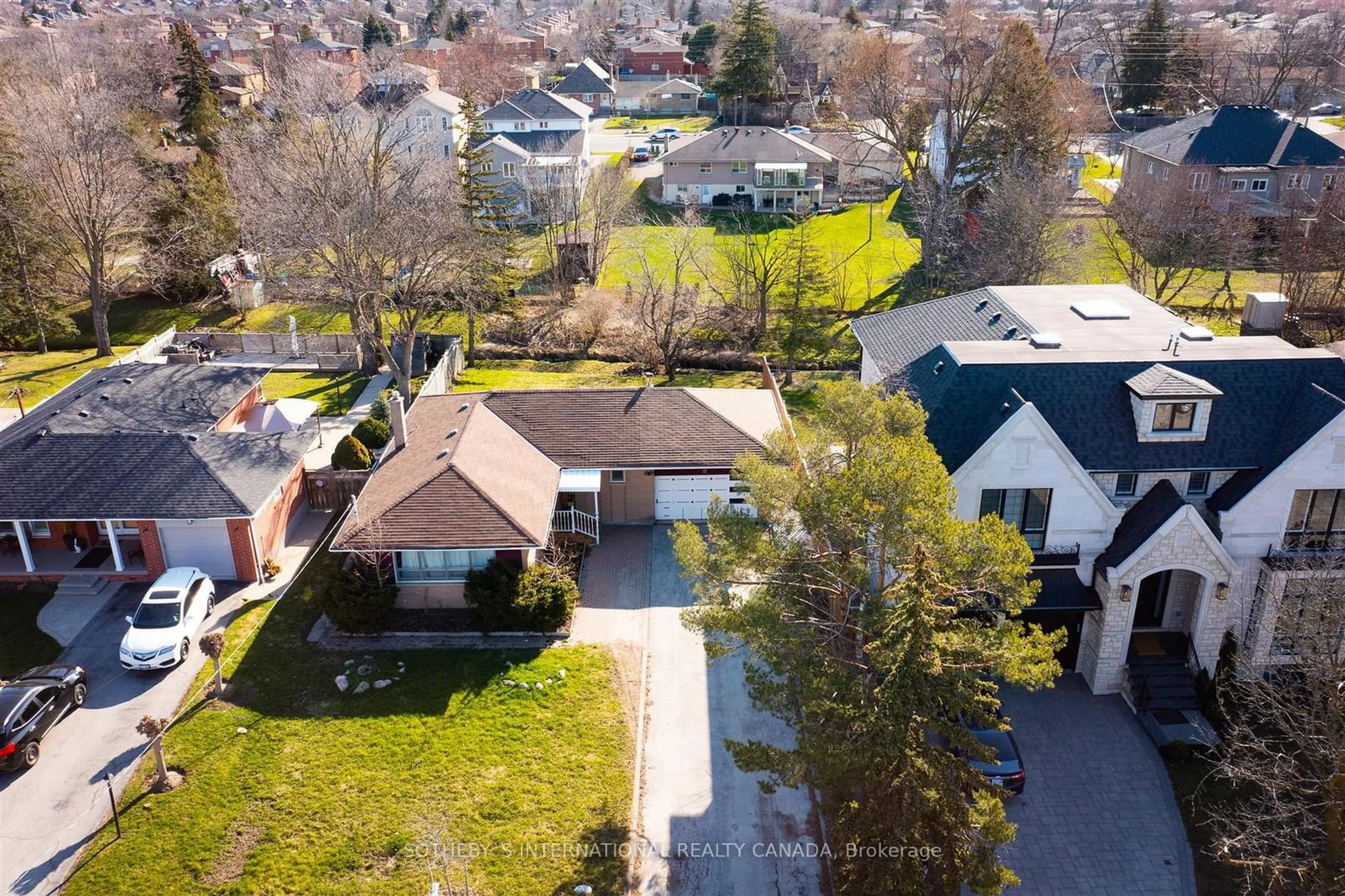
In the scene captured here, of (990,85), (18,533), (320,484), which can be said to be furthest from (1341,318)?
(18,533)

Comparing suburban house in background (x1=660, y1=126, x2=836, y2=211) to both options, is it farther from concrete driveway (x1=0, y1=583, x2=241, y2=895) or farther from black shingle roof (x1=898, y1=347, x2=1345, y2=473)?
concrete driveway (x1=0, y1=583, x2=241, y2=895)

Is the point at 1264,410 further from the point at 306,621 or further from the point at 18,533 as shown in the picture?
the point at 18,533

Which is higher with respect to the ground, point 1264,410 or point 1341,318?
point 1264,410

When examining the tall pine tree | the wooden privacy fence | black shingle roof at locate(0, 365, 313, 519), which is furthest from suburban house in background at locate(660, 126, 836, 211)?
black shingle roof at locate(0, 365, 313, 519)

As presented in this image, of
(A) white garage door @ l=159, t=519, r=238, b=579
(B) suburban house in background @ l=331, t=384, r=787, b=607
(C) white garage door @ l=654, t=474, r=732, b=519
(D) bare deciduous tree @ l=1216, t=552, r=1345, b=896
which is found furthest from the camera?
(C) white garage door @ l=654, t=474, r=732, b=519

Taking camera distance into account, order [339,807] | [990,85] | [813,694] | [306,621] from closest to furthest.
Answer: [813,694]
[339,807]
[306,621]
[990,85]

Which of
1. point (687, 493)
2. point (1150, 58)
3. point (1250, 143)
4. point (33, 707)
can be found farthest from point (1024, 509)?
point (1150, 58)

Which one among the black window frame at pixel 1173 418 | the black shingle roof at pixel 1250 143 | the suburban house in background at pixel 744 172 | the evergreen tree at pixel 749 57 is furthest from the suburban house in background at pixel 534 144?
the black shingle roof at pixel 1250 143

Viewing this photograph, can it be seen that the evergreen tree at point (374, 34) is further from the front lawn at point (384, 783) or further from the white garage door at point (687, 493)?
the front lawn at point (384, 783)
